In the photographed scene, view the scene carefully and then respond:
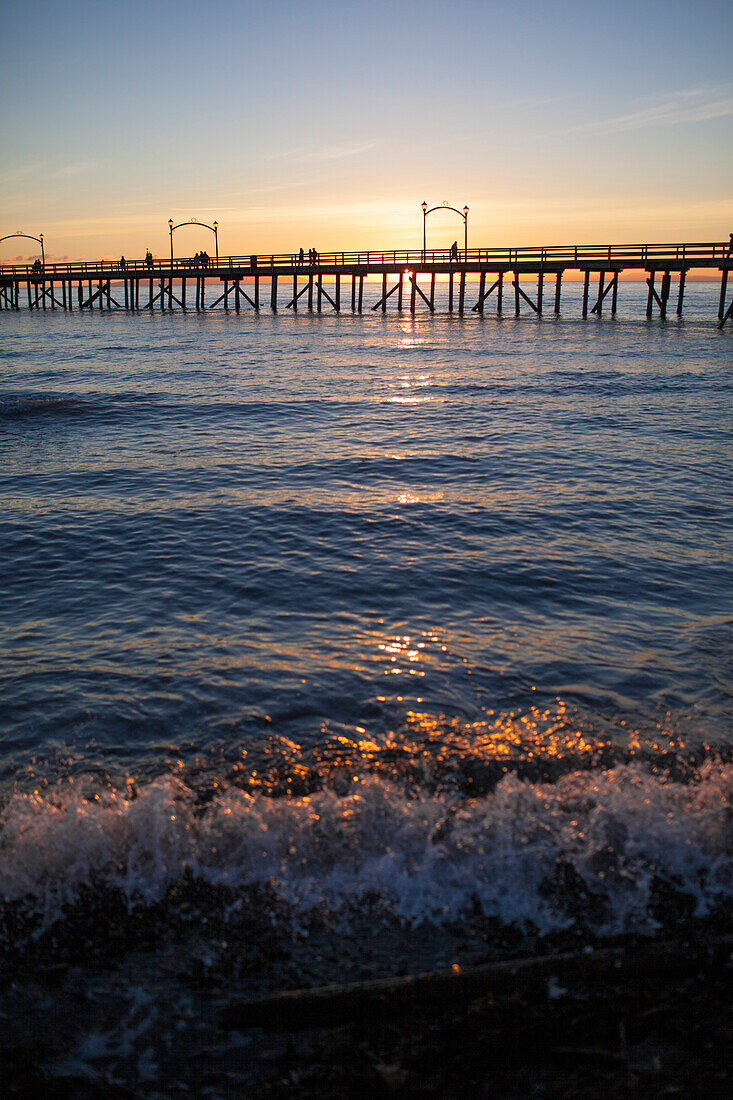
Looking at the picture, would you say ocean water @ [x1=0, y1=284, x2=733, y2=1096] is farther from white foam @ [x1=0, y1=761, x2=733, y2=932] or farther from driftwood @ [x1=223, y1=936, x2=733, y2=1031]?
driftwood @ [x1=223, y1=936, x2=733, y2=1031]

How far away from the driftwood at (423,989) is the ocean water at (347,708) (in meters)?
0.31

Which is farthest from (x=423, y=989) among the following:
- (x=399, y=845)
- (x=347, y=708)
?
(x=347, y=708)

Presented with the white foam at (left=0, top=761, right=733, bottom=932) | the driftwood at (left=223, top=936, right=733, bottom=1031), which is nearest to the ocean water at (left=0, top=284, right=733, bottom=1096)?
the white foam at (left=0, top=761, right=733, bottom=932)

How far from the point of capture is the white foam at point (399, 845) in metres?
3.49

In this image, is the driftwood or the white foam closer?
the driftwood

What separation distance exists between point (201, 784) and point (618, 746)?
2480mm

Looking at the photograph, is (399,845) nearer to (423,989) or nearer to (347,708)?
(423,989)

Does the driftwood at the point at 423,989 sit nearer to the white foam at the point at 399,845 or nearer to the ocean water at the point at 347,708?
the ocean water at the point at 347,708

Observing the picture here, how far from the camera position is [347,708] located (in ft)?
17.2

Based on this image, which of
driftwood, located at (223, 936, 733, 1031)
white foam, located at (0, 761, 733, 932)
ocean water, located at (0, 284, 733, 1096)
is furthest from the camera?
white foam, located at (0, 761, 733, 932)

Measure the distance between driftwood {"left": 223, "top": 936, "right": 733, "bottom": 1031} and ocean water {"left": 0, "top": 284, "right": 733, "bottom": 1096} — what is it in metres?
0.31

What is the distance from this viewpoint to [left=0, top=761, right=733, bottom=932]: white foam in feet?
11.4

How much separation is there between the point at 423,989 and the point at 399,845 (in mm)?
1061

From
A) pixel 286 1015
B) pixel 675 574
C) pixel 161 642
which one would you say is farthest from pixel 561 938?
pixel 675 574
